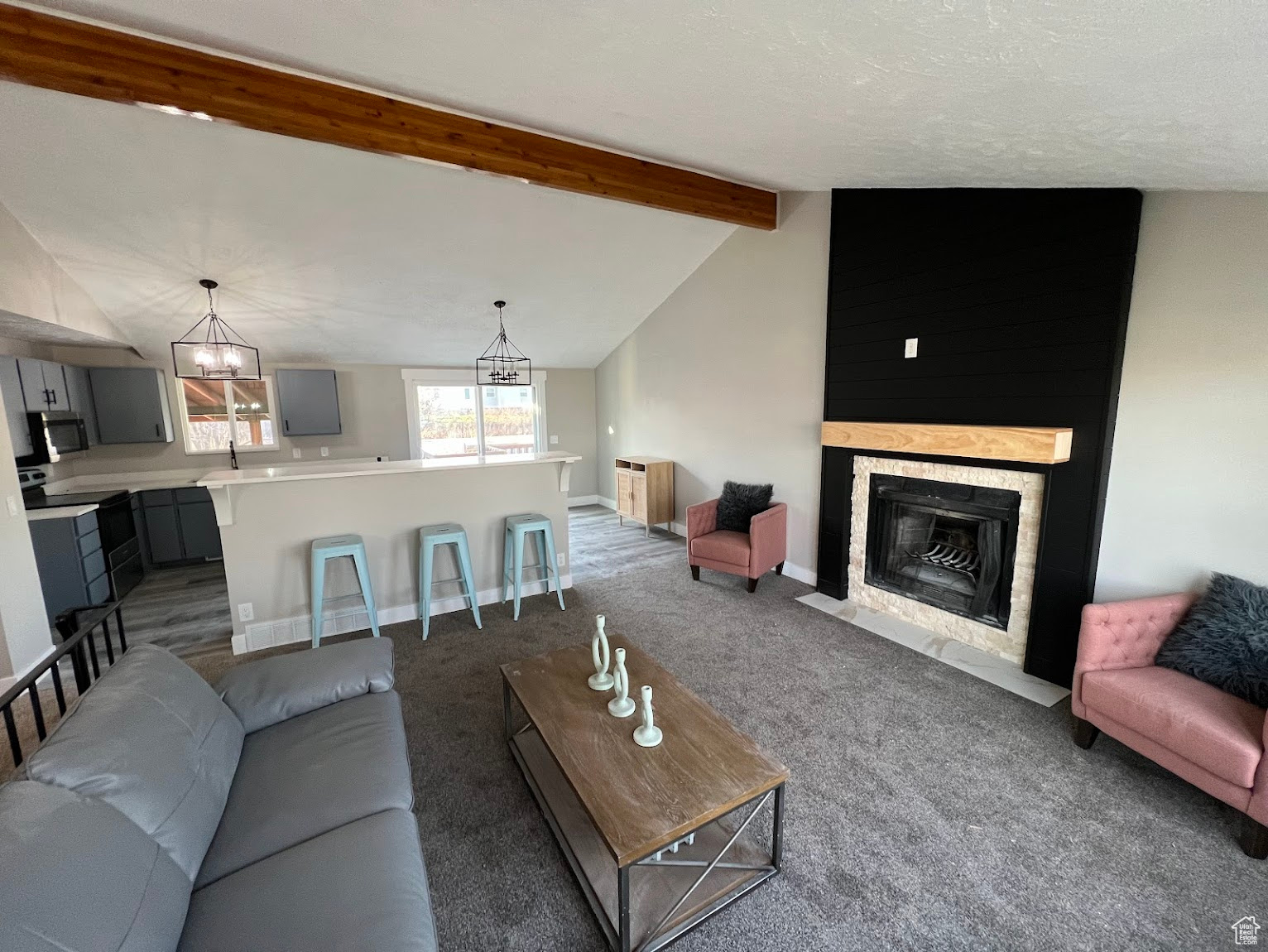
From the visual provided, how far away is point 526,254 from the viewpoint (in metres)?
4.26

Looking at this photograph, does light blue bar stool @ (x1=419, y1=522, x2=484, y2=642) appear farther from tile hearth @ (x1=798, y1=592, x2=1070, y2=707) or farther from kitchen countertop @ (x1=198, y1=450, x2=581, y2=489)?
tile hearth @ (x1=798, y1=592, x2=1070, y2=707)

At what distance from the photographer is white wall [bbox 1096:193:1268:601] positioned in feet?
7.19

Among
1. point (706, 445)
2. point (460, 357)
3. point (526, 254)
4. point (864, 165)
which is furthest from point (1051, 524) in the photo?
point (460, 357)

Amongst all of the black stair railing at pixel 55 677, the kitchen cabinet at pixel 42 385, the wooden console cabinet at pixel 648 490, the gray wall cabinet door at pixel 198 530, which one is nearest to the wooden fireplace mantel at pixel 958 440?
the wooden console cabinet at pixel 648 490

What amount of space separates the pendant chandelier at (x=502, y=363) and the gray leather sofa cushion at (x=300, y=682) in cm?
409

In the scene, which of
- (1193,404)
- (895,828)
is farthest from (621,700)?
(1193,404)

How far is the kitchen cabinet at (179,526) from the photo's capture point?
15.8ft

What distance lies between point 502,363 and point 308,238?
3.02 metres

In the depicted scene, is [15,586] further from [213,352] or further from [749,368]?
[749,368]

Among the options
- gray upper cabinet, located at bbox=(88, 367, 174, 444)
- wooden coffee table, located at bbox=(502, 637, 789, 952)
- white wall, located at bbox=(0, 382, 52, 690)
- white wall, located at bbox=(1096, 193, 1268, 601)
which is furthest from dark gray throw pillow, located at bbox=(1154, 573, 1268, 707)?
gray upper cabinet, located at bbox=(88, 367, 174, 444)

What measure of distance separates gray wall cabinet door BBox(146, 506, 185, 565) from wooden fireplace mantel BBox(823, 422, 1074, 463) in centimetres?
605

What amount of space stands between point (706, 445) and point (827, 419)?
5.24ft

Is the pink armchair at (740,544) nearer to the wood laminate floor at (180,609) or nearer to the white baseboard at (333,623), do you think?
the white baseboard at (333,623)

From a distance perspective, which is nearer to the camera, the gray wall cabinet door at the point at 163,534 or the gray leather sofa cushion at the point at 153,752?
the gray leather sofa cushion at the point at 153,752
